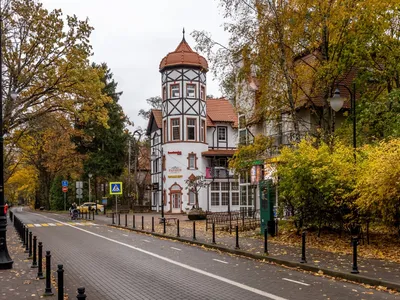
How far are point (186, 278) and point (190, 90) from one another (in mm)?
38792

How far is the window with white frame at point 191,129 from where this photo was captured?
48219mm

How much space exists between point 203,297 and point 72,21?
60.6 ft

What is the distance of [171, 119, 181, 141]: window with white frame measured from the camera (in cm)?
4806

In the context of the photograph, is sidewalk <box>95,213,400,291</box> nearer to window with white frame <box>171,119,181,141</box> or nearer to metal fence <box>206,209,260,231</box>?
metal fence <box>206,209,260,231</box>

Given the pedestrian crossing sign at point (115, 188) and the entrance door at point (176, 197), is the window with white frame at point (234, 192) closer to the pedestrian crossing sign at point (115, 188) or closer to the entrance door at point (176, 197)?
the entrance door at point (176, 197)

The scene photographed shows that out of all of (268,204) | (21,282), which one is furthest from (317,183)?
(21,282)

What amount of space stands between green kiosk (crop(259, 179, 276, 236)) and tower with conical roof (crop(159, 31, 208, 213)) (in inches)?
1073

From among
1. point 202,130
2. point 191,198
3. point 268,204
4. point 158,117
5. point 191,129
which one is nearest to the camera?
point 268,204

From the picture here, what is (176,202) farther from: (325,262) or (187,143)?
(325,262)

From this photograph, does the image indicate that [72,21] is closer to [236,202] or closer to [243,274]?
[243,274]

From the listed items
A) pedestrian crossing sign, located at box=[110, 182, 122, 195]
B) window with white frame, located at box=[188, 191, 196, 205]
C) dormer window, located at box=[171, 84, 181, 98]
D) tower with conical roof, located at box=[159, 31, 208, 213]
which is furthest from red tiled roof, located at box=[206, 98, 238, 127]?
pedestrian crossing sign, located at box=[110, 182, 122, 195]

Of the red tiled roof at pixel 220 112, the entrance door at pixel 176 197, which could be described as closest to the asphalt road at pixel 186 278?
the entrance door at pixel 176 197

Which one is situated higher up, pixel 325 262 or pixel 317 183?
pixel 317 183

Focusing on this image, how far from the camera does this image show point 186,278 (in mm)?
11055
